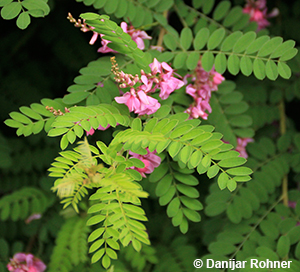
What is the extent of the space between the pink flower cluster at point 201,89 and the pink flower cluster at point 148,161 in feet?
0.74

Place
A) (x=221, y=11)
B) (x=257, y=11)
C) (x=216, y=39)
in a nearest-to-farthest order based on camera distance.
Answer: (x=216, y=39) → (x=221, y=11) → (x=257, y=11)

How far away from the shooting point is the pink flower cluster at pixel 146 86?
957mm

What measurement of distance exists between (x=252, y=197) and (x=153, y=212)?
62cm

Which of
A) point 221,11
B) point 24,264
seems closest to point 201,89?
point 221,11

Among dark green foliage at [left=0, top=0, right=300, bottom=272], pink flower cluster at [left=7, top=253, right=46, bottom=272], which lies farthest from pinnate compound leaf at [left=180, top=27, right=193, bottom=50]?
pink flower cluster at [left=7, top=253, right=46, bottom=272]

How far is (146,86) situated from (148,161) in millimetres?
232

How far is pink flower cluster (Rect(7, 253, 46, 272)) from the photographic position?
129 cm

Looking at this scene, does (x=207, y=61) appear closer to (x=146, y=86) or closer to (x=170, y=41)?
(x=170, y=41)

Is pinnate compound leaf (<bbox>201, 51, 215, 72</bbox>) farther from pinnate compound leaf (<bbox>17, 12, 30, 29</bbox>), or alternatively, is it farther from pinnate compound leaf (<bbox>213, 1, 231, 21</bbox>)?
pinnate compound leaf (<bbox>17, 12, 30, 29</bbox>)

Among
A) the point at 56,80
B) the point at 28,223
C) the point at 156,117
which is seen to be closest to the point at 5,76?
the point at 56,80

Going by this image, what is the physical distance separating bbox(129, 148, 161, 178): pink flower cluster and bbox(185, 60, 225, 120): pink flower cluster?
0.74 feet

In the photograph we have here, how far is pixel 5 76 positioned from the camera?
1899 mm


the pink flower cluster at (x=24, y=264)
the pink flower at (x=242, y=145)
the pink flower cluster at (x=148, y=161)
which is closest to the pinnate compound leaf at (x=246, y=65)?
the pink flower at (x=242, y=145)

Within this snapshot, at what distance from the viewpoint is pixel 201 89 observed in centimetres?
119
